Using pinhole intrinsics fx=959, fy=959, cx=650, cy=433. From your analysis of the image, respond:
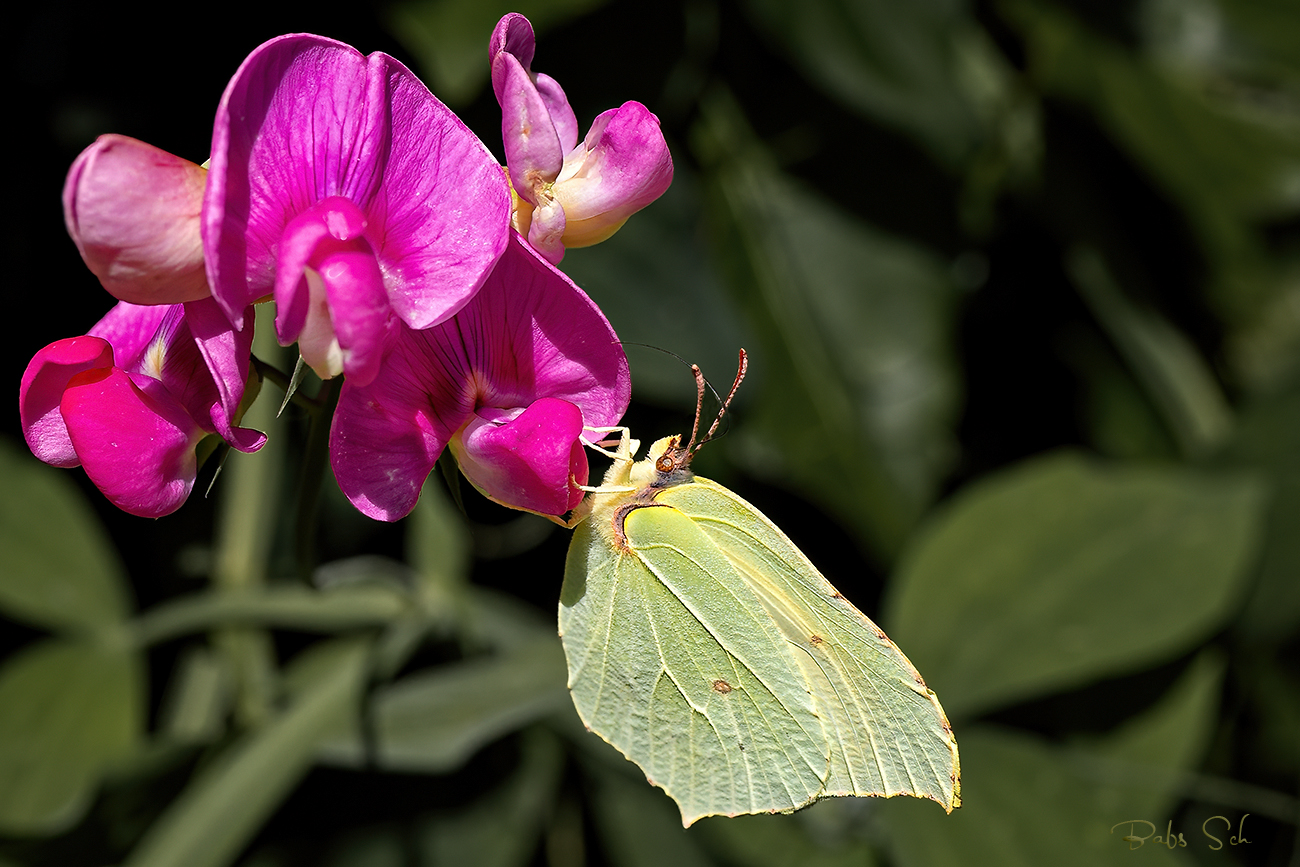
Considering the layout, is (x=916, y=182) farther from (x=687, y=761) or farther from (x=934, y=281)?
(x=687, y=761)

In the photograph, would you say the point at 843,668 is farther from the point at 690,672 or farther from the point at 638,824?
the point at 638,824

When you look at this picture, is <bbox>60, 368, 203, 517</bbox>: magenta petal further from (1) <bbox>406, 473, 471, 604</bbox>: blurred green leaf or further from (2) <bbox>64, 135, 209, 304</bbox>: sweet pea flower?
(1) <bbox>406, 473, 471, 604</bbox>: blurred green leaf

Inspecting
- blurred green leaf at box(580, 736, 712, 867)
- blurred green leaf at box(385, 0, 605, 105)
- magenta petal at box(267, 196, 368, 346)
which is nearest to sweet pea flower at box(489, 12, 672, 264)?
magenta petal at box(267, 196, 368, 346)

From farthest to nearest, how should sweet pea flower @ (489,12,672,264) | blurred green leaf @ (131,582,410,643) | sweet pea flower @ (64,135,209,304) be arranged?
1. blurred green leaf @ (131,582,410,643)
2. sweet pea flower @ (489,12,672,264)
3. sweet pea flower @ (64,135,209,304)

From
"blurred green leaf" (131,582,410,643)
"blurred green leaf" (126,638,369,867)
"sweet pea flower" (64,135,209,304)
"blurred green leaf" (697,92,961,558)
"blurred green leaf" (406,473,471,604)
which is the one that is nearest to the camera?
"sweet pea flower" (64,135,209,304)

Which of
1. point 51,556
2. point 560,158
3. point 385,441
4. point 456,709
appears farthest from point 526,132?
point 51,556

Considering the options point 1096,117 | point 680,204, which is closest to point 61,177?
point 680,204

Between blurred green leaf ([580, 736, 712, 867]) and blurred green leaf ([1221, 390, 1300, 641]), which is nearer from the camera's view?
blurred green leaf ([580, 736, 712, 867])
